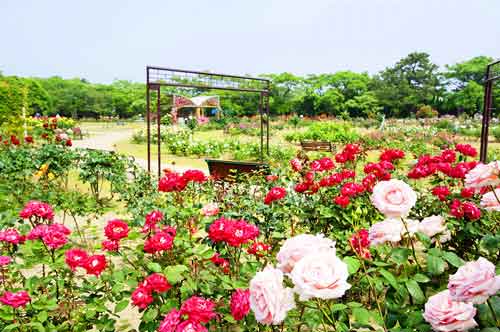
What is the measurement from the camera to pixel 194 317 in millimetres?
1064

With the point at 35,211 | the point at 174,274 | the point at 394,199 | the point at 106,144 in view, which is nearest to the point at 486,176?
the point at 394,199

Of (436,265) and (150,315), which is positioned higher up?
(436,265)

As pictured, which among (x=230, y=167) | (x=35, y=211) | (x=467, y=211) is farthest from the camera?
(x=230, y=167)

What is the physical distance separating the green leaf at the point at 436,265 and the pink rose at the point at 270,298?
1.71 feet

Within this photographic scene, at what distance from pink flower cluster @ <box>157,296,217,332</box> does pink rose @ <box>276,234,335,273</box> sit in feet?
0.85

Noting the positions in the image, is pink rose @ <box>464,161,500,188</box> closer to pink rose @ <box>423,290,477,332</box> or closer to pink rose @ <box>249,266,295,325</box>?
pink rose @ <box>423,290,477,332</box>

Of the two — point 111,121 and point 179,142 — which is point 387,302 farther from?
point 111,121

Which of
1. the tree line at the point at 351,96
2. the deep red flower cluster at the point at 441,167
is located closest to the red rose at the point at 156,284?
the deep red flower cluster at the point at 441,167

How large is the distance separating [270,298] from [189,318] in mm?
273

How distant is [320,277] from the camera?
0.82 m

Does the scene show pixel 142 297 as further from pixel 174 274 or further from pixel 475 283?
pixel 475 283

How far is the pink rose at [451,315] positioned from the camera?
880mm

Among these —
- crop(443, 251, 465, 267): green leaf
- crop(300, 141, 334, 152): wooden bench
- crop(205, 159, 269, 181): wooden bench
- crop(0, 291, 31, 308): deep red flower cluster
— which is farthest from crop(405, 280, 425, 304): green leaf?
crop(300, 141, 334, 152): wooden bench

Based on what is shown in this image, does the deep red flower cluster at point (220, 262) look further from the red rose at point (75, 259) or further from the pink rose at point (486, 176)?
the pink rose at point (486, 176)
